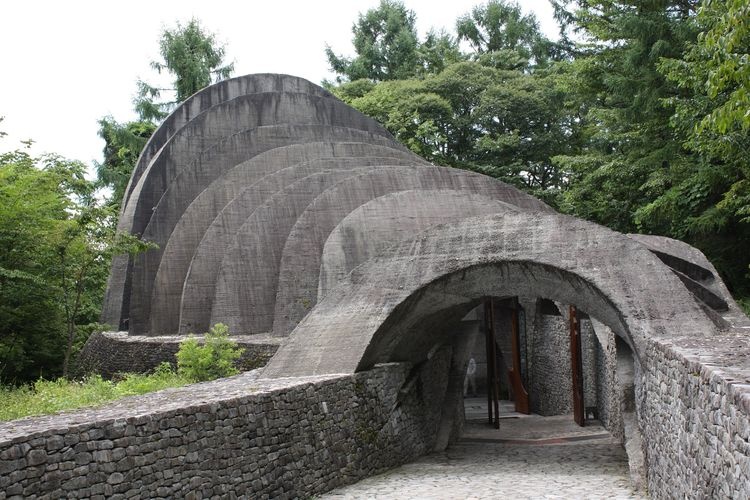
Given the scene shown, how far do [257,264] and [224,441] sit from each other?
36.8 feet

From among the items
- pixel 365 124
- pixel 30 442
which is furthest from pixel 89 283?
pixel 30 442

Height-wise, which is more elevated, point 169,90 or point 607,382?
point 169,90

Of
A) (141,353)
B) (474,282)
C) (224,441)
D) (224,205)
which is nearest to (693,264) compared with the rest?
(474,282)

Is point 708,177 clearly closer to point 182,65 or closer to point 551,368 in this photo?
point 551,368

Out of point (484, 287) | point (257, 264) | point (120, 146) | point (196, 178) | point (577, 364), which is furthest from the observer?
point (120, 146)

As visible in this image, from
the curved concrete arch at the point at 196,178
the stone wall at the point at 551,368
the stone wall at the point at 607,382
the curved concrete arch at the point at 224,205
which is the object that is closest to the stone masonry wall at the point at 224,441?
the stone wall at the point at 607,382

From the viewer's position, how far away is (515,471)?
12297mm

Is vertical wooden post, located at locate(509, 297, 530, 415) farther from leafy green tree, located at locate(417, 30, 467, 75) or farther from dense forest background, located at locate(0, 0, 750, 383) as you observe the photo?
leafy green tree, located at locate(417, 30, 467, 75)

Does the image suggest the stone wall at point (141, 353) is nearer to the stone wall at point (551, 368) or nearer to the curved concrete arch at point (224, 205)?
the curved concrete arch at point (224, 205)

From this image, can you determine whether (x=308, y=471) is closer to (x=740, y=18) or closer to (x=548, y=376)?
(x=740, y=18)

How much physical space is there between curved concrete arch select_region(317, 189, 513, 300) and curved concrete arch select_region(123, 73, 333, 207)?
925 cm

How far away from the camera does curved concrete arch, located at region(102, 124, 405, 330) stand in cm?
2176

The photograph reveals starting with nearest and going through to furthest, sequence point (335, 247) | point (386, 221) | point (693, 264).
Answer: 1. point (693, 264)
2. point (335, 247)
3. point (386, 221)

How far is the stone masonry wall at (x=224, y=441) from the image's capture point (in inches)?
234
